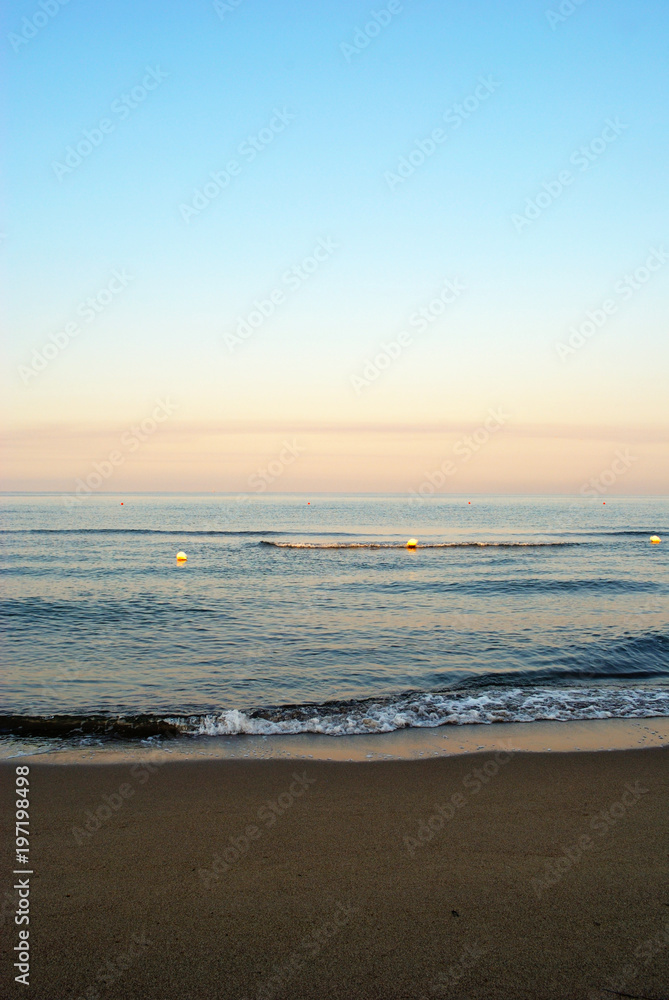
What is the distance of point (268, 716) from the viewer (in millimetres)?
9391

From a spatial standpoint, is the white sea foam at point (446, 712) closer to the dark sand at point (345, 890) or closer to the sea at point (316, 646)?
the sea at point (316, 646)

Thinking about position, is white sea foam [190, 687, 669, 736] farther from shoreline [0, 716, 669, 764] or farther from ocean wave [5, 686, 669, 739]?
shoreline [0, 716, 669, 764]

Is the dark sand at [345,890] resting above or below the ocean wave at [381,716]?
above

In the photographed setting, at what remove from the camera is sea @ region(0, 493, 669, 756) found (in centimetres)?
947

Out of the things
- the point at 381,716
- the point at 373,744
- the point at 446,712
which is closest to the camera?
the point at 373,744

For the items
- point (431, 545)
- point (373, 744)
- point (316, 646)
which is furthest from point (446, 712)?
point (431, 545)

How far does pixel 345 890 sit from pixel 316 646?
9797 millimetres

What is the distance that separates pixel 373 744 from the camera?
27.1ft

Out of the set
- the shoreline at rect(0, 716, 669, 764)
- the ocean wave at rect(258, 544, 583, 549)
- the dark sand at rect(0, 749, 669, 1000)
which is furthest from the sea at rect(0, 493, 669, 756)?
the ocean wave at rect(258, 544, 583, 549)

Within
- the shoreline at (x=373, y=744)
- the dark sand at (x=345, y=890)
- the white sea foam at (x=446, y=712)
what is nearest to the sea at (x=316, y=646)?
the white sea foam at (x=446, y=712)

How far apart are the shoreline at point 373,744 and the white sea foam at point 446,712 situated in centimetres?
25

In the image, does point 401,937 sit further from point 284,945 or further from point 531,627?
point 531,627

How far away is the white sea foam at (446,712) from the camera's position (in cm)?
896

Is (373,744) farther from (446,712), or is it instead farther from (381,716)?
(446,712)
